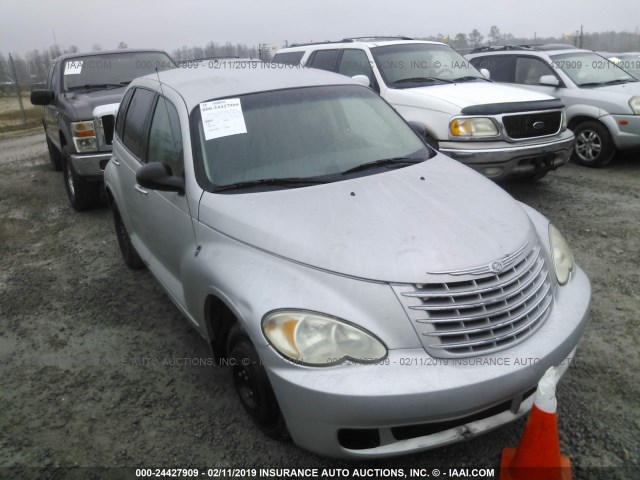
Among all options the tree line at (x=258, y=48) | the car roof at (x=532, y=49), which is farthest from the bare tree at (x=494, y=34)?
the car roof at (x=532, y=49)

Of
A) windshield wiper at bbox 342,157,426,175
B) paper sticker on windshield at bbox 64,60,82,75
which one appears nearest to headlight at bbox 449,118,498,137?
windshield wiper at bbox 342,157,426,175

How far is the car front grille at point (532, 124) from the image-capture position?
5.73 m

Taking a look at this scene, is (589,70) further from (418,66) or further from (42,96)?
(42,96)

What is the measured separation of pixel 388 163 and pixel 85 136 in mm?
4184

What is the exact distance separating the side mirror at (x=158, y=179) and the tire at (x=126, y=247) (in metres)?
1.82

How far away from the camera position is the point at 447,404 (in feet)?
6.84

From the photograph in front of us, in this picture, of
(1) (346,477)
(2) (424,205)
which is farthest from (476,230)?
(1) (346,477)

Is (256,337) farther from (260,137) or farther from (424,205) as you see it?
(260,137)

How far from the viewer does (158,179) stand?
2979 mm

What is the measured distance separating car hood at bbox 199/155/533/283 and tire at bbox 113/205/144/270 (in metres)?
2.13

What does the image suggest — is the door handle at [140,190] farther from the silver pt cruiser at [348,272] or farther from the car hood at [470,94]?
the car hood at [470,94]

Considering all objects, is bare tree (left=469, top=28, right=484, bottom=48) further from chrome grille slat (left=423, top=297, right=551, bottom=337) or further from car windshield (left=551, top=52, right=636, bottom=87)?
chrome grille slat (left=423, top=297, right=551, bottom=337)

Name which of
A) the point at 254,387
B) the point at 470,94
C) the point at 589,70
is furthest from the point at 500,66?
the point at 254,387

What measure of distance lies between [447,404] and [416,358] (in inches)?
8.3
